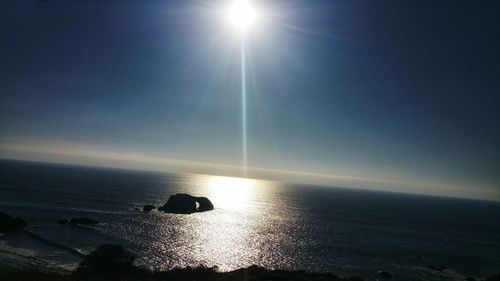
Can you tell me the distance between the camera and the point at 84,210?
10031cm

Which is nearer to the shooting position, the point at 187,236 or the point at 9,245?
the point at 9,245

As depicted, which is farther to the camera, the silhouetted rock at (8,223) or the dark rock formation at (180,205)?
the dark rock formation at (180,205)

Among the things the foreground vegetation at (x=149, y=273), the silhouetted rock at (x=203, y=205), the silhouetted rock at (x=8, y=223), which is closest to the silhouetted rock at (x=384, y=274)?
the foreground vegetation at (x=149, y=273)

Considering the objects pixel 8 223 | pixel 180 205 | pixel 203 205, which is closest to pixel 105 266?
pixel 8 223

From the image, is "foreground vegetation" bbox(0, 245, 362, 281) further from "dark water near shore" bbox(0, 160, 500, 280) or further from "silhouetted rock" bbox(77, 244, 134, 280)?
"dark water near shore" bbox(0, 160, 500, 280)

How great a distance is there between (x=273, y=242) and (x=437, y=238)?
62.9 meters

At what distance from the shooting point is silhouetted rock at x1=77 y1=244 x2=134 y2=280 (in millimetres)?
39188

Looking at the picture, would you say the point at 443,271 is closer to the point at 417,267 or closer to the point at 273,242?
the point at 417,267

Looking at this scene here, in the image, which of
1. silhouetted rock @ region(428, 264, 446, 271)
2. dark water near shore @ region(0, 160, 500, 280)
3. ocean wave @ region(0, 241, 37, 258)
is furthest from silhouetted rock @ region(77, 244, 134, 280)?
silhouetted rock @ region(428, 264, 446, 271)

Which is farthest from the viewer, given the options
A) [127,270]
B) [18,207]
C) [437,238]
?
[437,238]

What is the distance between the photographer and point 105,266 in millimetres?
41344

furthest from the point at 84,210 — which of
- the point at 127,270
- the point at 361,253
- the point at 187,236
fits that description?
the point at 361,253

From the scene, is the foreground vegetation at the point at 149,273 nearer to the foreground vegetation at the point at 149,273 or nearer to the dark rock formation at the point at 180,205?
the foreground vegetation at the point at 149,273

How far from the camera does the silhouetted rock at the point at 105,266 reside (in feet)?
129
